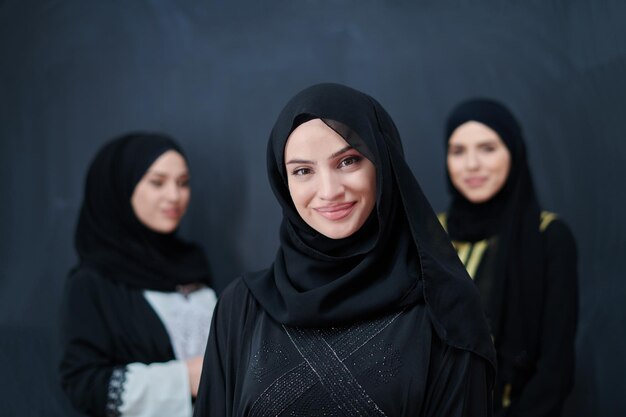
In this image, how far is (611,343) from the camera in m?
3.10

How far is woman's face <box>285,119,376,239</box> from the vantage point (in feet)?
5.29

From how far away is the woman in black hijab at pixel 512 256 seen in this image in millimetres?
2447

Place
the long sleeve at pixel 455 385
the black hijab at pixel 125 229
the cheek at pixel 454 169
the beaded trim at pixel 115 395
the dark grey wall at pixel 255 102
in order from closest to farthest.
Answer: the long sleeve at pixel 455 385 < the beaded trim at pixel 115 395 < the black hijab at pixel 125 229 < the cheek at pixel 454 169 < the dark grey wall at pixel 255 102

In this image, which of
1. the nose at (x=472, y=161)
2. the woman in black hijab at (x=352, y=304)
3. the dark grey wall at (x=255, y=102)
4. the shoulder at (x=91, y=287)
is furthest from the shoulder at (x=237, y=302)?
the dark grey wall at (x=255, y=102)

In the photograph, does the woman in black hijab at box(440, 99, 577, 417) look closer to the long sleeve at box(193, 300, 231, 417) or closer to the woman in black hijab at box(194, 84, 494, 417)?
the woman in black hijab at box(194, 84, 494, 417)

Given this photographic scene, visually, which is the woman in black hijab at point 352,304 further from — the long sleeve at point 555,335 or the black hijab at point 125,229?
the black hijab at point 125,229

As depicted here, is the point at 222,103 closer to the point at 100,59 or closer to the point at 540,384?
the point at 100,59

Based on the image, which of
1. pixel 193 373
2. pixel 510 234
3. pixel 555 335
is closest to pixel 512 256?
pixel 510 234

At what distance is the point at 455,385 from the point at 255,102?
6.79ft

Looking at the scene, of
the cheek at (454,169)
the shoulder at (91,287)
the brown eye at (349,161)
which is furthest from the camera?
the cheek at (454,169)

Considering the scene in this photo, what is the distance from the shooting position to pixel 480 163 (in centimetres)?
272

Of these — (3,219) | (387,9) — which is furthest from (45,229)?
(387,9)

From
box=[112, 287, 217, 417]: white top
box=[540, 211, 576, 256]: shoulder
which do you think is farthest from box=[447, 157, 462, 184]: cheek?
box=[112, 287, 217, 417]: white top

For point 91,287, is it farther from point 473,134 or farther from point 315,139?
point 473,134
